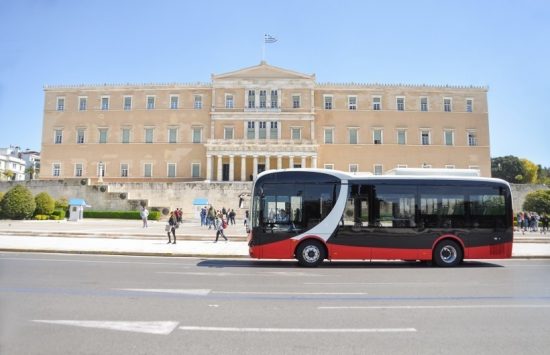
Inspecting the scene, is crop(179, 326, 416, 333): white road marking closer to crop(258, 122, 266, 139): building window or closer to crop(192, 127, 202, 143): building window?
crop(258, 122, 266, 139): building window

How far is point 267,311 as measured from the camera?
6.54m

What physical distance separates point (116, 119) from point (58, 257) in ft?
151

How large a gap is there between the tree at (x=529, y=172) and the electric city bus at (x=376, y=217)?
3133 inches

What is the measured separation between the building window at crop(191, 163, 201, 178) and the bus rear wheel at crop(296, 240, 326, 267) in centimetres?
4339

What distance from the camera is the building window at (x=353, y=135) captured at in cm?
5532

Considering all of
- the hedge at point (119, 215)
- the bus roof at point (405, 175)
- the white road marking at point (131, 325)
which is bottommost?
the white road marking at point (131, 325)

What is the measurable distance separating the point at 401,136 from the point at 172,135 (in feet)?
104

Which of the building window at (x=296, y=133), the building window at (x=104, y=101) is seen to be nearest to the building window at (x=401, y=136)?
the building window at (x=296, y=133)

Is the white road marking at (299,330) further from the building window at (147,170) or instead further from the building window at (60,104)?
the building window at (60,104)

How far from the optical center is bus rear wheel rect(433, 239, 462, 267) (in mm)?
13078

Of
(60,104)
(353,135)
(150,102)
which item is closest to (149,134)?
(150,102)

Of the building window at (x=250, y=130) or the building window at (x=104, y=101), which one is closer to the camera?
the building window at (x=250, y=130)

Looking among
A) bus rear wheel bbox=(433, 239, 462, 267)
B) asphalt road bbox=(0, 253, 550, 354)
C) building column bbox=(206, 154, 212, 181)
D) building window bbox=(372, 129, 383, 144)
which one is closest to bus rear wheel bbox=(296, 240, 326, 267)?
asphalt road bbox=(0, 253, 550, 354)

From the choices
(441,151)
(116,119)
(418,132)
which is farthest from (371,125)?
(116,119)
